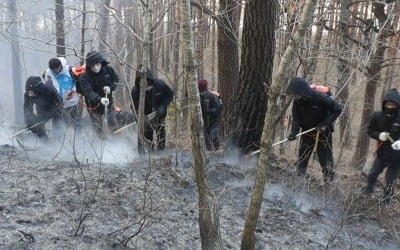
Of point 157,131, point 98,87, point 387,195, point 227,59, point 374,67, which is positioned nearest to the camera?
point 387,195

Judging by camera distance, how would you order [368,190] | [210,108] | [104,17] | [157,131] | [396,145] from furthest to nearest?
1. [104,17]
2. [210,108]
3. [157,131]
4. [368,190]
5. [396,145]

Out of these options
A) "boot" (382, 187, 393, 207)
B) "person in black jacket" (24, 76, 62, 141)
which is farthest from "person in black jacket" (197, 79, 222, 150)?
"boot" (382, 187, 393, 207)

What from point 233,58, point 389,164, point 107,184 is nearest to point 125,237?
point 107,184

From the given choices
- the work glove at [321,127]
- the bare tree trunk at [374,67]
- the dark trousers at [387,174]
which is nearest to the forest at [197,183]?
the dark trousers at [387,174]

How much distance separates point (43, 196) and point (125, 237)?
1.18 m

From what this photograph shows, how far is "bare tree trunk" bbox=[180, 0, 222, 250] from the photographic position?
3223mm

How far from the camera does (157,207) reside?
430 cm

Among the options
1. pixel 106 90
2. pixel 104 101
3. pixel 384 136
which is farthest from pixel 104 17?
pixel 384 136

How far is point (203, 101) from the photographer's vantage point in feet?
27.6

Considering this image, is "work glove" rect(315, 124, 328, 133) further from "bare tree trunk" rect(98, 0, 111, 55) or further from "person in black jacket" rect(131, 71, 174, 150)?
"bare tree trunk" rect(98, 0, 111, 55)

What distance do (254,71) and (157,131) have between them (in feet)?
5.92

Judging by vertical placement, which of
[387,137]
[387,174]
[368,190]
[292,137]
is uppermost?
[387,137]

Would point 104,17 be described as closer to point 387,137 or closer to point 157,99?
point 157,99

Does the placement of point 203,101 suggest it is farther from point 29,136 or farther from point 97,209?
point 97,209
